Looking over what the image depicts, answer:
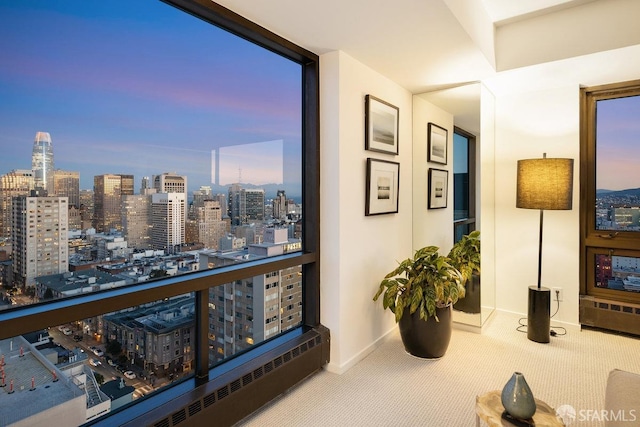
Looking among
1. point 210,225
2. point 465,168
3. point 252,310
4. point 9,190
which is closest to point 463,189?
point 465,168

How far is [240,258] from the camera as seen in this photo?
229cm

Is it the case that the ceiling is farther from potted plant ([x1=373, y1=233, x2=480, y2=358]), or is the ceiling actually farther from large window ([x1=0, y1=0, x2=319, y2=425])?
potted plant ([x1=373, y1=233, x2=480, y2=358])

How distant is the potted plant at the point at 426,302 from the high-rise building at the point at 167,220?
1722 millimetres

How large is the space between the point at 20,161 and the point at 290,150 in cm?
166

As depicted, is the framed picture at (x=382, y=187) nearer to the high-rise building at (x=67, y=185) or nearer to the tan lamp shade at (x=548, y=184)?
the tan lamp shade at (x=548, y=184)

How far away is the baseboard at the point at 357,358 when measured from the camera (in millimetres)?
2676

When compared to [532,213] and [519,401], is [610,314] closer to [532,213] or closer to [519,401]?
[532,213]

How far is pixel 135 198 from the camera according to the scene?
172 cm

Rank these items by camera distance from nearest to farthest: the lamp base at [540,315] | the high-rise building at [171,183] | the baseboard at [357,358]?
the high-rise building at [171,183], the baseboard at [357,358], the lamp base at [540,315]

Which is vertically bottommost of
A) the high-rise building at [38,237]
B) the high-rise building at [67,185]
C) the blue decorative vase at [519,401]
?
the blue decorative vase at [519,401]

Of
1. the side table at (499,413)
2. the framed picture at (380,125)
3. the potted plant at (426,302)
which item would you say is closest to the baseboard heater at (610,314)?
the potted plant at (426,302)

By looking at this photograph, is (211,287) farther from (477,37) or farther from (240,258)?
(477,37)

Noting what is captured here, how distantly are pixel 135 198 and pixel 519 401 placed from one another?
1.93 metres

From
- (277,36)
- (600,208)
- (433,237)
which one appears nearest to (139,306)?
(277,36)
